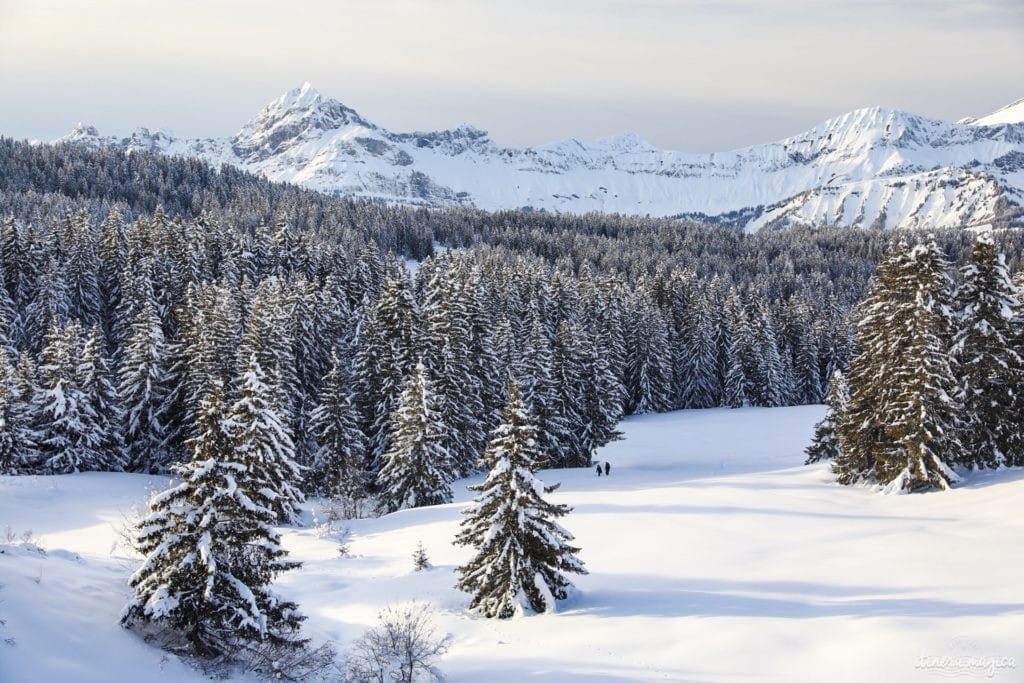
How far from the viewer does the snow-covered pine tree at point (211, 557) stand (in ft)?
40.2

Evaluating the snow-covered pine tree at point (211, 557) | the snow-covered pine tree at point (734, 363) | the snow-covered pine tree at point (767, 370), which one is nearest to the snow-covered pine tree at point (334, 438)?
the snow-covered pine tree at point (211, 557)

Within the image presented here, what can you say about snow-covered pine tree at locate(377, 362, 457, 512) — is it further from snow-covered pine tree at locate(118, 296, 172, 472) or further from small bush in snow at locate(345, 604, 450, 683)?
small bush in snow at locate(345, 604, 450, 683)

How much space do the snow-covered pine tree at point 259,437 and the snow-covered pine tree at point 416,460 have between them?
474 cm

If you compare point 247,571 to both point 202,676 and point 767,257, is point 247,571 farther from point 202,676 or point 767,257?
point 767,257

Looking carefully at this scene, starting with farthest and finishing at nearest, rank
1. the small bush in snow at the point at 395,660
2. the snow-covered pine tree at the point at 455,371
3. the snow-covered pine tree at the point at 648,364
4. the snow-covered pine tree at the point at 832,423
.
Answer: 1. the snow-covered pine tree at the point at 648,364
2. the snow-covered pine tree at the point at 455,371
3. the snow-covered pine tree at the point at 832,423
4. the small bush in snow at the point at 395,660

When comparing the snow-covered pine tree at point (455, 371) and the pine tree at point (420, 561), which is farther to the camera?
the snow-covered pine tree at point (455, 371)

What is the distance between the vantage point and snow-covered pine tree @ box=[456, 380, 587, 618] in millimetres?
16828

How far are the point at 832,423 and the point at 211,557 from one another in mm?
32872

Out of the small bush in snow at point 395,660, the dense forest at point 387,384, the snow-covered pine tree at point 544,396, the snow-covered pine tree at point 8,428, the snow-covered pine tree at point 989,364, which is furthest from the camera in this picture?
the snow-covered pine tree at point 544,396

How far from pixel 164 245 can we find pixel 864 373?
59.3 metres

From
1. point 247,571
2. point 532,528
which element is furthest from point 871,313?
point 247,571

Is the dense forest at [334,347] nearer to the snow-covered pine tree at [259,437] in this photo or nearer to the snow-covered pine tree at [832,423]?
the snow-covered pine tree at [259,437]

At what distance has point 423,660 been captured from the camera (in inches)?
Result: 551

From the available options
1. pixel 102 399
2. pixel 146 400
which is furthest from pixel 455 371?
pixel 102 399
